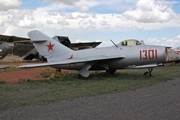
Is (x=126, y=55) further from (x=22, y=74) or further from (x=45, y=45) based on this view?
(x=22, y=74)

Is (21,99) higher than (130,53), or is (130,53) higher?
(130,53)

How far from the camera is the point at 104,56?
1252 cm

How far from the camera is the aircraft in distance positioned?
12.0m

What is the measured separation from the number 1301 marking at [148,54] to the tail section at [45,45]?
4.19 meters

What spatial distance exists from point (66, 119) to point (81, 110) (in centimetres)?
80

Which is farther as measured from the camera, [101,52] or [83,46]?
[83,46]

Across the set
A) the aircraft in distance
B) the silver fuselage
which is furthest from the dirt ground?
the silver fuselage

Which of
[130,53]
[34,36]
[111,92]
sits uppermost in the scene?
[34,36]

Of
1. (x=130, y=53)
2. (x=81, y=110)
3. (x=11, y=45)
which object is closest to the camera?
(x=81, y=110)

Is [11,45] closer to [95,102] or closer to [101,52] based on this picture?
[101,52]

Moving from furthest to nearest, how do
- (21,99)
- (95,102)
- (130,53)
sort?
(130,53)
(21,99)
(95,102)

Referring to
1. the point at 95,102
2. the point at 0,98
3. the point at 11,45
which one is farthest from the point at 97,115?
the point at 11,45

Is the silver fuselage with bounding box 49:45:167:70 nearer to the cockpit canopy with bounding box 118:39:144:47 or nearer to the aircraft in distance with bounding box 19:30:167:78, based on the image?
the aircraft in distance with bounding box 19:30:167:78

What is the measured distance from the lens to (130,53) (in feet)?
40.4
